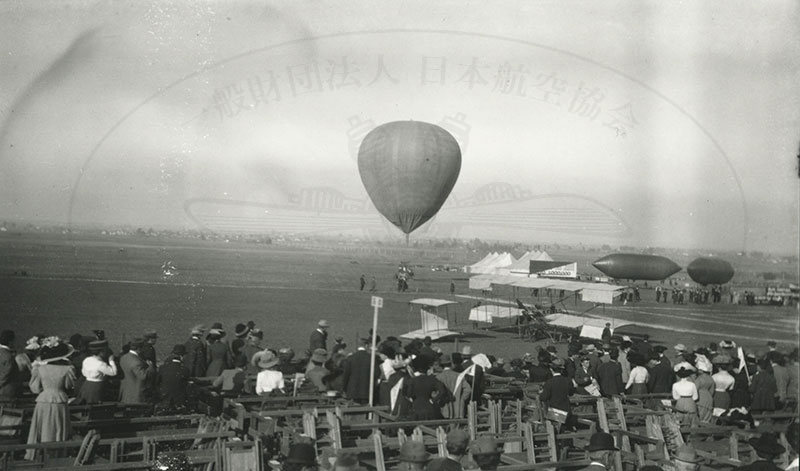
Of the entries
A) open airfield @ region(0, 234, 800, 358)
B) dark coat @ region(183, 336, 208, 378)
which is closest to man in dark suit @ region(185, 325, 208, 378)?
dark coat @ region(183, 336, 208, 378)

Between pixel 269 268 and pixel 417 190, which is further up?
pixel 417 190

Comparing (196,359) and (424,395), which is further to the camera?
(196,359)

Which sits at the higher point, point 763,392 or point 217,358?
point 217,358

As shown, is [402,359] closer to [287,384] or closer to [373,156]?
[287,384]

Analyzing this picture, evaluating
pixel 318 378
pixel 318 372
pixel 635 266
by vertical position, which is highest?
pixel 635 266

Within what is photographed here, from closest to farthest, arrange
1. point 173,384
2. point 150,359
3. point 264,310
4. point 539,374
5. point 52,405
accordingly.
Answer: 1. point 52,405
2. point 173,384
3. point 150,359
4. point 539,374
5. point 264,310

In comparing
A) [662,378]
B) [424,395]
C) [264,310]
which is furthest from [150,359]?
[264,310]

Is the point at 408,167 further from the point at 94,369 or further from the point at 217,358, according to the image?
the point at 94,369

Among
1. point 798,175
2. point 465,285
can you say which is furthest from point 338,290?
point 798,175
